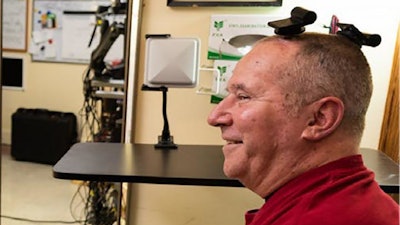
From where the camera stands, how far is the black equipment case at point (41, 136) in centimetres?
360

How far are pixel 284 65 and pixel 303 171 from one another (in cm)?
20

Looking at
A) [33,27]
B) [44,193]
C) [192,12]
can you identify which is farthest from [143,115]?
[33,27]

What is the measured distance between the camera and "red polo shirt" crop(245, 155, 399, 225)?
1.97 feet

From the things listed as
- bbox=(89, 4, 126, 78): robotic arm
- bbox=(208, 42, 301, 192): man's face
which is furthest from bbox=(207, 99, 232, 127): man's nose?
bbox=(89, 4, 126, 78): robotic arm

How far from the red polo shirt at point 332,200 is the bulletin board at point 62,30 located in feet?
10.9

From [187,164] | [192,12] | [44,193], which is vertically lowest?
[44,193]

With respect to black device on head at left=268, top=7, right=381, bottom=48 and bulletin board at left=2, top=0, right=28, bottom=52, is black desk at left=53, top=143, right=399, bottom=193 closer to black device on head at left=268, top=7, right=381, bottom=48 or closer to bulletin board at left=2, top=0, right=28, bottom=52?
black device on head at left=268, top=7, right=381, bottom=48

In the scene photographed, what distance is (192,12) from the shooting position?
1605 mm

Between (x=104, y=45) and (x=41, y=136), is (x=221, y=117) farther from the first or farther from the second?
(x=41, y=136)

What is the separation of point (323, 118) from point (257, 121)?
0.12 m

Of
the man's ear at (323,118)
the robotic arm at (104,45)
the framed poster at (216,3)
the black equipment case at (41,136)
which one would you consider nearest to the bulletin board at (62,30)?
the black equipment case at (41,136)

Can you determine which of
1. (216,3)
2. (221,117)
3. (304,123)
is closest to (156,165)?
(221,117)

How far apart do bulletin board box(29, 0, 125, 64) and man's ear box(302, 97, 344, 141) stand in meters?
3.32

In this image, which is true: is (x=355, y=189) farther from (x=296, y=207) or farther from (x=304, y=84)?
(x=304, y=84)
